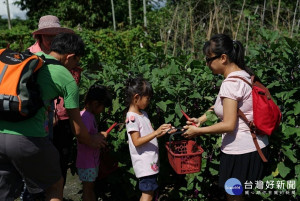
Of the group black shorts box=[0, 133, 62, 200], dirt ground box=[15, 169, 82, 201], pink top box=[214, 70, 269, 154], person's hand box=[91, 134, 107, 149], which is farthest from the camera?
dirt ground box=[15, 169, 82, 201]

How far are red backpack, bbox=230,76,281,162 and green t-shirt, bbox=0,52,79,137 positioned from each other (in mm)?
1140

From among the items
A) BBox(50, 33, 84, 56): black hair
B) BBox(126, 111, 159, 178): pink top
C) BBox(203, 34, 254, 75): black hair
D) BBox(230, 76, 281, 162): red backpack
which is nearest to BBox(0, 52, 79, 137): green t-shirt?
BBox(50, 33, 84, 56): black hair

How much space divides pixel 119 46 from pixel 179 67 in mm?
9539

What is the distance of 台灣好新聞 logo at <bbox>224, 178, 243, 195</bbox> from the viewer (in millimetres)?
2645

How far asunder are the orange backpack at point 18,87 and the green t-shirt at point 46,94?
49mm

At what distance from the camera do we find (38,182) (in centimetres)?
243

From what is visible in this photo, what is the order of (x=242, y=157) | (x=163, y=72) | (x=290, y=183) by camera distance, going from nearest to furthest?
1. (x=242, y=157)
2. (x=290, y=183)
3. (x=163, y=72)

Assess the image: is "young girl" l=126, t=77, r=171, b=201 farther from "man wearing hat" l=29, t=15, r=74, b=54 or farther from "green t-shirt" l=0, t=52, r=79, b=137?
"man wearing hat" l=29, t=15, r=74, b=54

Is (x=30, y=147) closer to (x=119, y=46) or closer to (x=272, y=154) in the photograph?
(x=272, y=154)

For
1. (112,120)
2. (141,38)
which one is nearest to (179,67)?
(112,120)

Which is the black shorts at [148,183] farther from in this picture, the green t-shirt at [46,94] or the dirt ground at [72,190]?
the dirt ground at [72,190]

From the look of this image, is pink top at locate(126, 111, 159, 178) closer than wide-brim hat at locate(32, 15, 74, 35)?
Yes

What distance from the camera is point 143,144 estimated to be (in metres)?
2.91

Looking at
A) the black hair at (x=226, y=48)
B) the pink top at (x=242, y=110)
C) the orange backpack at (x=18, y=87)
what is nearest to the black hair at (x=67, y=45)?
the orange backpack at (x=18, y=87)
